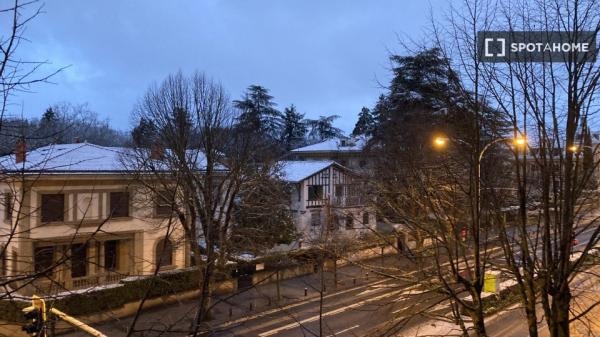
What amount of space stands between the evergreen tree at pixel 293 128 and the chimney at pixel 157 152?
4408cm

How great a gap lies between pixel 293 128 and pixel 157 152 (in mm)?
47215

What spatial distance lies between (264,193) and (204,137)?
7.29 m

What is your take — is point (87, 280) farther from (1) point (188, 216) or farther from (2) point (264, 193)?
(2) point (264, 193)

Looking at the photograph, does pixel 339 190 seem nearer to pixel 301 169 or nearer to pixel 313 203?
pixel 313 203

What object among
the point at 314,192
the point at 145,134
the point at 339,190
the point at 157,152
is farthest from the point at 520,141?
the point at 339,190

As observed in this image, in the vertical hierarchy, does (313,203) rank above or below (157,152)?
below

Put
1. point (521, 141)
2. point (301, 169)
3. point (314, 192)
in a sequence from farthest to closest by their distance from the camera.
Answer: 1. point (301, 169)
2. point (314, 192)
3. point (521, 141)

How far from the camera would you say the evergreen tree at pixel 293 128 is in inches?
2737

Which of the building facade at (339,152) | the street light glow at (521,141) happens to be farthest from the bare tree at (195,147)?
the building facade at (339,152)

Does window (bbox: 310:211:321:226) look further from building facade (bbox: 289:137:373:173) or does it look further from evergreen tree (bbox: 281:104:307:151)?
evergreen tree (bbox: 281:104:307:151)

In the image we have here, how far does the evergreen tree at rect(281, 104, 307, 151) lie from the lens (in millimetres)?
69512

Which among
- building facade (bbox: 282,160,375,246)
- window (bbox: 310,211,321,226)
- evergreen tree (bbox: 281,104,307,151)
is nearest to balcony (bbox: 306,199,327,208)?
building facade (bbox: 282,160,375,246)

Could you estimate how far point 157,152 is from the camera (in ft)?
79.9

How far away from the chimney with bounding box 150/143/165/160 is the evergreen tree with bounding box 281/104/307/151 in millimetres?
44081
